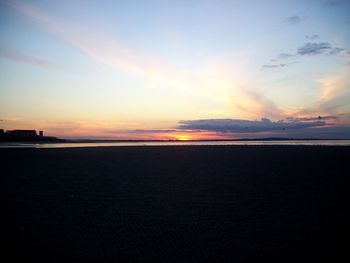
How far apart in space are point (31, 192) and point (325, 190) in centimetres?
1218

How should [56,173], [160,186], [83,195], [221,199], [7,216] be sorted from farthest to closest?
[56,173] < [160,186] < [83,195] < [221,199] < [7,216]

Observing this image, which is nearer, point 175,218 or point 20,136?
point 175,218

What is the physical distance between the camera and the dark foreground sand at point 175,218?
6.46 m

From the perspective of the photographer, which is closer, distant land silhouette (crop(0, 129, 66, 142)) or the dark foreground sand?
the dark foreground sand

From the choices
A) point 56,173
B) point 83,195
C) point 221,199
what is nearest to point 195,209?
point 221,199

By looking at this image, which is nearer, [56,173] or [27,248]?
[27,248]

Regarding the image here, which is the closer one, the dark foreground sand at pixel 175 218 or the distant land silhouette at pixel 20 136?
the dark foreground sand at pixel 175 218

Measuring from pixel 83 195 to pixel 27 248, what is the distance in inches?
209

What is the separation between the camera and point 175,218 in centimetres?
883

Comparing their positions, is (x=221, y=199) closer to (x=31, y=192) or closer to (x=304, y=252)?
(x=304, y=252)

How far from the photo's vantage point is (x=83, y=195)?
39.1 ft

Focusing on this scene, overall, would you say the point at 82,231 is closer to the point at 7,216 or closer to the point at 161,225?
the point at 161,225

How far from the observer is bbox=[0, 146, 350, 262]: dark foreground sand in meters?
6.46

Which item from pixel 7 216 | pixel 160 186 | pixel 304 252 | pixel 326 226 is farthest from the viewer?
pixel 160 186
